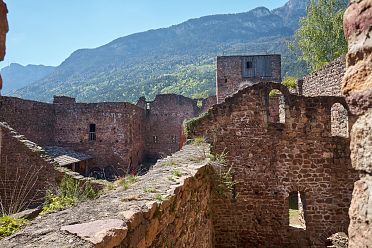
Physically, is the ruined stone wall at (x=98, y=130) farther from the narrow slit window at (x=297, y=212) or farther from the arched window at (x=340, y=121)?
the arched window at (x=340, y=121)

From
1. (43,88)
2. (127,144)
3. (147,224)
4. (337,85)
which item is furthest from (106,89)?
(147,224)

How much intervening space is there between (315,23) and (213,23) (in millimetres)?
122353

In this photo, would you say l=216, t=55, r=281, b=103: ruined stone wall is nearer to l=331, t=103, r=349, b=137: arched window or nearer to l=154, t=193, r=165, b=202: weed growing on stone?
l=331, t=103, r=349, b=137: arched window

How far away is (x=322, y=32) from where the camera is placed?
77.9ft

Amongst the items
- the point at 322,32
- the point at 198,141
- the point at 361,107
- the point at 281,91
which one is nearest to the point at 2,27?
the point at 361,107

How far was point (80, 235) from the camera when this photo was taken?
2.41 metres

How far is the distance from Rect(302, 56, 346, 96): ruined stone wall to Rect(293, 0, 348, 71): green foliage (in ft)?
33.2

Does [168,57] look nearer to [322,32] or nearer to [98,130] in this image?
[322,32]

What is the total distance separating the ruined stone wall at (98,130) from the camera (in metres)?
22.7

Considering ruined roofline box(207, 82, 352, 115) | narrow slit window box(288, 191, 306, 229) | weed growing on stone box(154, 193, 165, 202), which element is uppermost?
ruined roofline box(207, 82, 352, 115)

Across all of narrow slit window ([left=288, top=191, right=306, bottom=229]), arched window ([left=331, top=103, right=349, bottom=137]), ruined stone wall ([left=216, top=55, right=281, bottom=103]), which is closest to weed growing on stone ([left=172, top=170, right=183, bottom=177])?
narrow slit window ([left=288, top=191, right=306, bottom=229])

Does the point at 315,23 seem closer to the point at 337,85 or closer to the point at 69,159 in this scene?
the point at 337,85

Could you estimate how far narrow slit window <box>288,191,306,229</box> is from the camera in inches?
387

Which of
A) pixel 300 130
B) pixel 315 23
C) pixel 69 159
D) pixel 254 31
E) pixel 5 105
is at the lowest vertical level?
pixel 69 159
